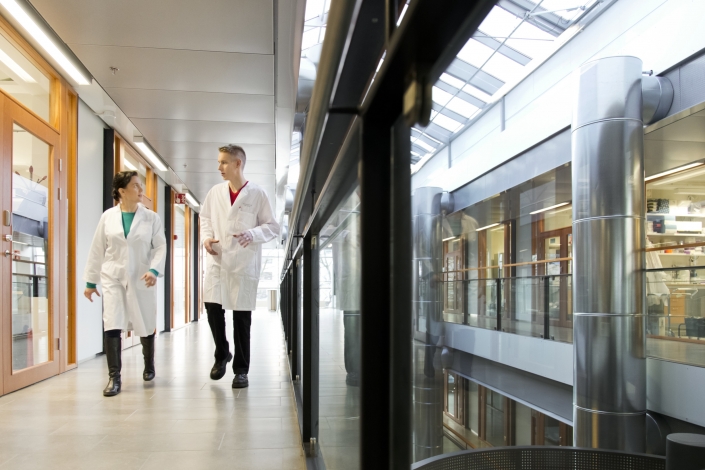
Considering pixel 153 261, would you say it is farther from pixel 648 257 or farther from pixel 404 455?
pixel 648 257

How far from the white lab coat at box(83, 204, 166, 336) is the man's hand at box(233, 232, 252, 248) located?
2.55 feet

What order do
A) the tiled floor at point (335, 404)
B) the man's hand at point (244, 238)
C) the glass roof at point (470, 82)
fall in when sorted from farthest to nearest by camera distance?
the man's hand at point (244, 238) → the tiled floor at point (335, 404) → the glass roof at point (470, 82)

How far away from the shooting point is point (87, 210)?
588cm

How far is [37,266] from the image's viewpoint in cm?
453

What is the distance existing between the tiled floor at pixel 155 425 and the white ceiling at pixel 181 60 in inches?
106

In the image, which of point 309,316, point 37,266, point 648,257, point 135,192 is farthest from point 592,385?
point 37,266

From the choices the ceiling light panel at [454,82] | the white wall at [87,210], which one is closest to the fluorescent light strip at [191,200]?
the white wall at [87,210]

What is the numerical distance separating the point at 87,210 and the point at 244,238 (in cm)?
315

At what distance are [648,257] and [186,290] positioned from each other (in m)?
10.3

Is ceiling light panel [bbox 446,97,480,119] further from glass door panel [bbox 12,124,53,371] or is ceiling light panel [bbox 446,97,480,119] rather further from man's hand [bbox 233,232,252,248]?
glass door panel [bbox 12,124,53,371]

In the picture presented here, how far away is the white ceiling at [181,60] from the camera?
4.02 meters

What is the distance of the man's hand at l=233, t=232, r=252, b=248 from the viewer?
3.53 metres

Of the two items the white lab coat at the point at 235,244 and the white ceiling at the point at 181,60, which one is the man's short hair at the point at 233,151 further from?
the white ceiling at the point at 181,60

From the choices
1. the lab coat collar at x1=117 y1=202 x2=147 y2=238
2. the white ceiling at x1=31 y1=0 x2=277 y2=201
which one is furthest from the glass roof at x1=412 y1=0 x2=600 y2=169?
the lab coat collar at x1=117 y1=202 x2=147 y2=238
